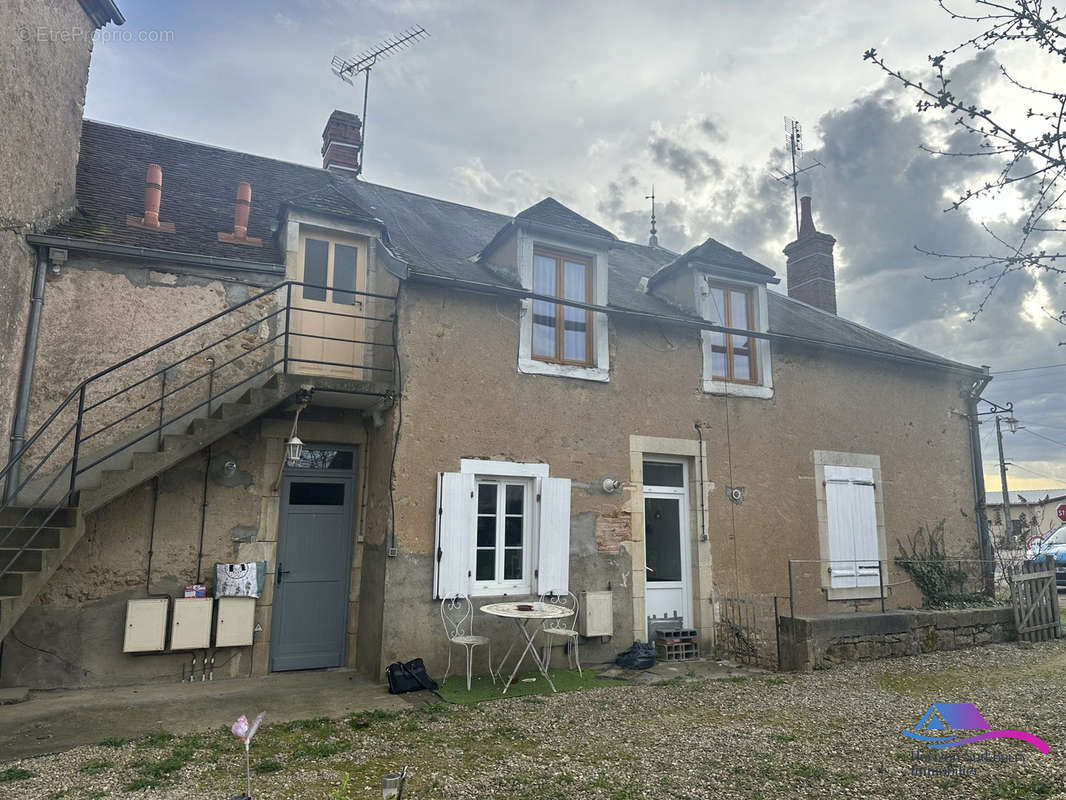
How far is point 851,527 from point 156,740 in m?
9.40

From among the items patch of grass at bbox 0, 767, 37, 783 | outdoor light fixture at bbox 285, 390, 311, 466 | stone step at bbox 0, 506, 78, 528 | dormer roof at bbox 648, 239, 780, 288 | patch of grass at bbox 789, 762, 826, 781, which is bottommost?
patch of grass at bbox 0, 767, 37, 783

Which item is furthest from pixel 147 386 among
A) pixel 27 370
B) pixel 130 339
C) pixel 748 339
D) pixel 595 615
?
pixel 748 339

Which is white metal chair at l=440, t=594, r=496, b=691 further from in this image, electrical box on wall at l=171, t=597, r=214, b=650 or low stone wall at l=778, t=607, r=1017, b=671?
low stone wall at l=778, t=607, r=1017, b=671

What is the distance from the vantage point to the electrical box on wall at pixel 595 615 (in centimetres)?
789

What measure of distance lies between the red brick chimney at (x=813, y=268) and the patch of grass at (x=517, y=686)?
31.2 feet

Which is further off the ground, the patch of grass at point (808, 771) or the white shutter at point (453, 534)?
the white shutter at point (453, 534)

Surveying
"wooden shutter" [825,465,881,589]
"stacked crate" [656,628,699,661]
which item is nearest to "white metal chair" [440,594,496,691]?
"stacked crate" [656,628,699,661]

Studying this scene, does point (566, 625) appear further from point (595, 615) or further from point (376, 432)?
point (376, 432)

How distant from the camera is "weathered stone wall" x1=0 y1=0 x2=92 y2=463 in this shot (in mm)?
6449

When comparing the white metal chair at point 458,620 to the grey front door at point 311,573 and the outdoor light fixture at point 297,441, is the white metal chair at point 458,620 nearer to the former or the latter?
the grey front door at point 311,573

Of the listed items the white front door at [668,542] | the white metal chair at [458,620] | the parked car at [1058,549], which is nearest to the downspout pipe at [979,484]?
the parked car at [1058,549]

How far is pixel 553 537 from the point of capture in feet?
26.0

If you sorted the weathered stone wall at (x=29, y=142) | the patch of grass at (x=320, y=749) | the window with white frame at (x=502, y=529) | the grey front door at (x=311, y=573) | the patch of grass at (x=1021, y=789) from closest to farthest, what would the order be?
the patch of grass at (x=1021, y=789)
the patch of grass at (x=320, y=749)
the weathered stone wall at (x=29, y=142)
the window with white frame at (x=502, y=529)
the grey front door at (x=311, y=573)

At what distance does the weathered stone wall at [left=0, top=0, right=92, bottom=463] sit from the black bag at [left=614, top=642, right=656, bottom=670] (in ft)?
22.7
